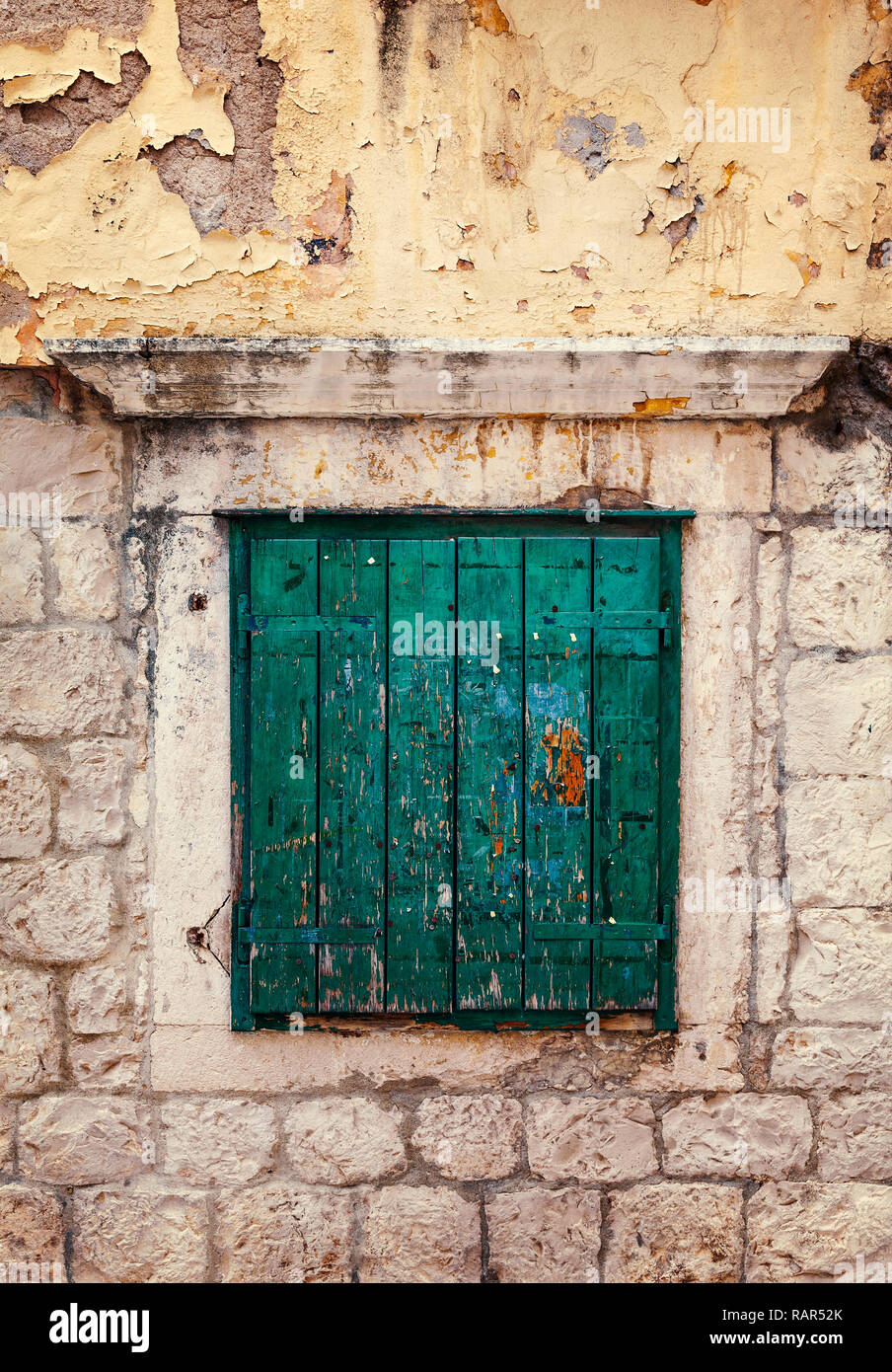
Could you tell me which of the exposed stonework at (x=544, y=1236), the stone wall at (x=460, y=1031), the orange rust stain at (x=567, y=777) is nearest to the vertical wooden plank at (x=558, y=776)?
the orange rust stain at (x=567, y=777)

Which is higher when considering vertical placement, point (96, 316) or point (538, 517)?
point (96, 316)

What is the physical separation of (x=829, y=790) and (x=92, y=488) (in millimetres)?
2324

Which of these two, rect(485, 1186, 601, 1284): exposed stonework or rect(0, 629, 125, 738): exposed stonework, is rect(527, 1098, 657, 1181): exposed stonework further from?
rect(0, 629, 125, 738): exposed stonework

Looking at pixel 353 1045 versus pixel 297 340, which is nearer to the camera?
pixel 297 340

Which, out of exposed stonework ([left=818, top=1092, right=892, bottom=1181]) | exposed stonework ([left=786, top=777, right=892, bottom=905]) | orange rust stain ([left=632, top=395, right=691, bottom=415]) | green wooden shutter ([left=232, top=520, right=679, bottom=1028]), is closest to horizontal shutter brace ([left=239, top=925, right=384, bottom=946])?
green wooden shutter ([left=232, top=520, right=679, bottom=1028])

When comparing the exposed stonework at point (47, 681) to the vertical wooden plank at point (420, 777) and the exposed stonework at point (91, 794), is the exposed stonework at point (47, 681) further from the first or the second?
the vertical wooden plank at point (420, 777)

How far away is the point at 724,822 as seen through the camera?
2.72 metres

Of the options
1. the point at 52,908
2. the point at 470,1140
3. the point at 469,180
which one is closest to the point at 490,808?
the point at 470,1140

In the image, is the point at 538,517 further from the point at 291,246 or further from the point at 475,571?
the point at 291,246

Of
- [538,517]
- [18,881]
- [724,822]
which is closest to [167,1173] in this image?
[18,881]

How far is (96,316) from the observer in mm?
2650

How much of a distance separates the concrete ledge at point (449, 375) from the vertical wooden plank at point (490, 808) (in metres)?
0.43

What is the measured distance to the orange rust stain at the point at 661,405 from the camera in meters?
2.65

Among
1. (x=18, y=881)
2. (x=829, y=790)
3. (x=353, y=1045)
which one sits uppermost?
(x=829, y=790)
